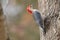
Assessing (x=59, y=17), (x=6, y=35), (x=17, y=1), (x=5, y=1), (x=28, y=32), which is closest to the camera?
(x=59, y=17)

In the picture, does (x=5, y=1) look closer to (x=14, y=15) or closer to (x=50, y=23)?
(x=14, y=15)

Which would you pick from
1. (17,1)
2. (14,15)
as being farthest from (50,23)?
(14,15)

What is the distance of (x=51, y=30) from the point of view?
1078mm

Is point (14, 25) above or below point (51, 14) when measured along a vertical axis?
below

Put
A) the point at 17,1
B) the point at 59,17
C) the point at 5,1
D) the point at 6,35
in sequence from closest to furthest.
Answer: the point at 59,17
the point at 6,35
the point at 5,1
the point at 17,1

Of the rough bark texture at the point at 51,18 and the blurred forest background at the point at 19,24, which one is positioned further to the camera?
the blurred forest background at the point at 19,24

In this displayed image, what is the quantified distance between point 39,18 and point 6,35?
915 mm

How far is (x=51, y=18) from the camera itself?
42.3 inches

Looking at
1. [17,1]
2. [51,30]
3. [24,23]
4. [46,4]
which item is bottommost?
[24,23]

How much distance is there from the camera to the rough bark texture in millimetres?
1047

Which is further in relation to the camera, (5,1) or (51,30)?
(5,1)

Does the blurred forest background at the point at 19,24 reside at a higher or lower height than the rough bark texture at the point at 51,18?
lower

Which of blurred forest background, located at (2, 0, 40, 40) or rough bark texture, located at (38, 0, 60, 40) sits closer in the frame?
rough bark texture, located at (38, 0, 60, 40)

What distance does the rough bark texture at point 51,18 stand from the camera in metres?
1.05
